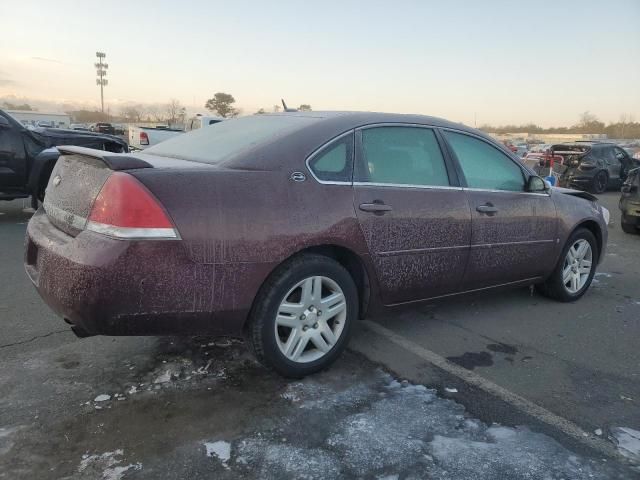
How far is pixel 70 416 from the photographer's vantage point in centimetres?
267

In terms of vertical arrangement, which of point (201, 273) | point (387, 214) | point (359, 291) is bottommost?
point (359, 291)

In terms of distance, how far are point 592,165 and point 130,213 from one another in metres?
16.3

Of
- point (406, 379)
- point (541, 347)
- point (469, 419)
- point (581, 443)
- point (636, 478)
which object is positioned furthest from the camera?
point (541, 347)

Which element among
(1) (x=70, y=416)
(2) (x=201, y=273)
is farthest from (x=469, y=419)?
(1) (x=70, y=416)

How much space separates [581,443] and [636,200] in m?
7.35

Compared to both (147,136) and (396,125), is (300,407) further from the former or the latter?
(147,136)

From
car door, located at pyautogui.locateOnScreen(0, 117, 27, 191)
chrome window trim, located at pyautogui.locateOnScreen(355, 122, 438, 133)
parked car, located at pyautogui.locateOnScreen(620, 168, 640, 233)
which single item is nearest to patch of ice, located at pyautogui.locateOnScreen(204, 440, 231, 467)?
chrome window trim, located at pyautogui.locateOnScreen(355, 122, 438, 133)

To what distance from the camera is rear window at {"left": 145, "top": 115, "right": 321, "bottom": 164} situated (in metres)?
3.15

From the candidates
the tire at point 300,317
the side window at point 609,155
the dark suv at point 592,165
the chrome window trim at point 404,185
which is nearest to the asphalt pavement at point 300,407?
the tire at point 300,317

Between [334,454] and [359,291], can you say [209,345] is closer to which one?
[359,291]

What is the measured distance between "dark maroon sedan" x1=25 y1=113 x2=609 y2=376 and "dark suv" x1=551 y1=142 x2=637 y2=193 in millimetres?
13322

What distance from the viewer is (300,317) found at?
306 cm

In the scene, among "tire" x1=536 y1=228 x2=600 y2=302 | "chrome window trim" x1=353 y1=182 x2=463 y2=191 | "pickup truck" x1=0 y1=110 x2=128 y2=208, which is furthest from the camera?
"pickup truck" x1=0 y1=110 x2=128 y2=208

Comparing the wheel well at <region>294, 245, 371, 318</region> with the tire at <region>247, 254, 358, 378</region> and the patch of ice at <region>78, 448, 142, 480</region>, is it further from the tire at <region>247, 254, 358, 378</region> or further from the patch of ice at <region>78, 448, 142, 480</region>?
the patch of ice at <region>78, 448, 142, 480</region>
